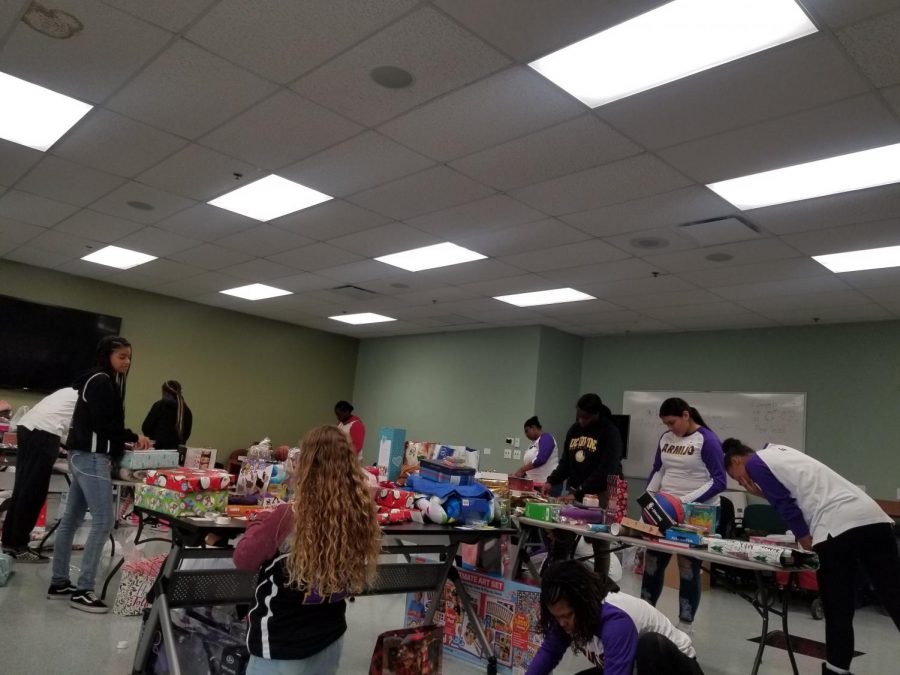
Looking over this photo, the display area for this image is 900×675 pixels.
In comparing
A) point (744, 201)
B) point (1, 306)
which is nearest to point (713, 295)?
point (744, 201)

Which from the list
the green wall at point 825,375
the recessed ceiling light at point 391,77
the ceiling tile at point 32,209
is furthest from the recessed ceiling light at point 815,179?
the ceiling tile at point 32,209

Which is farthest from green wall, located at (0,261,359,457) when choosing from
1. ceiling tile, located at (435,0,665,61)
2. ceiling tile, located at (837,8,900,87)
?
ceiling tile, located at (837,8,900,87)

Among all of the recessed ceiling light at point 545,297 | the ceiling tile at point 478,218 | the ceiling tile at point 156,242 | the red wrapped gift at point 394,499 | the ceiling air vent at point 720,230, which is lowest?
the red wrapped gift at point 394,499

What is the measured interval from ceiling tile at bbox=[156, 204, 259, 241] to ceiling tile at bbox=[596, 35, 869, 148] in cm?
326

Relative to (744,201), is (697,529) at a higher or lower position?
lower

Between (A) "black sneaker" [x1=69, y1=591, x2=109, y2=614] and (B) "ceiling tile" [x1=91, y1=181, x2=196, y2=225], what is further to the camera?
(B) "ceiling tile" [x1=91, y1=181, x2=196, y2=225]

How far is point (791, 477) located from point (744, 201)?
6.08 feet

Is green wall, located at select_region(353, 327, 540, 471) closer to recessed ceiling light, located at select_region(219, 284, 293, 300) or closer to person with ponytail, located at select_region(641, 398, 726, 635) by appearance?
recessed ceiling light, located at select_region(219, 284, 293, 300)

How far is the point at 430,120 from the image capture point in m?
3.42

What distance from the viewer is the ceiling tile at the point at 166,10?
2.68 meters

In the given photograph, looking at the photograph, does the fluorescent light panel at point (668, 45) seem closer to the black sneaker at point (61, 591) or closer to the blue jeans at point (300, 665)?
the blue jeans at point (300, 665)

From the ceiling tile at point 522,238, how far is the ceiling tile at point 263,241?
1427 millimetres

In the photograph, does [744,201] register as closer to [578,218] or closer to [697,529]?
[578,218]

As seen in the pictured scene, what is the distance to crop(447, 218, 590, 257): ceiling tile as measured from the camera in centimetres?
485
